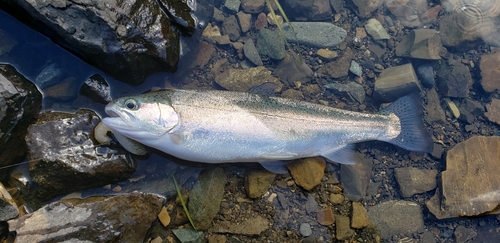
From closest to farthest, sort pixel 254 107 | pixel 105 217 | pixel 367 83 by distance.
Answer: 1. pixel 105 217
2. pixel 254 107
3. pixel 367 83

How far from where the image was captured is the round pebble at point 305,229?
448 centimetres

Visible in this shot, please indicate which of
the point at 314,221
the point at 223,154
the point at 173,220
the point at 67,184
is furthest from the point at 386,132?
the point at 67,184

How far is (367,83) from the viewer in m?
5.29

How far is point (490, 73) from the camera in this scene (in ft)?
17.3

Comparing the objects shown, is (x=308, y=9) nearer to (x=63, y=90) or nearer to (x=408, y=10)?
(x=408, y=10)

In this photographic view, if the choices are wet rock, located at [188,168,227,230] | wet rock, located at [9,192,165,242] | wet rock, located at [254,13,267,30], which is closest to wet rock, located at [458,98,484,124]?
wet rock, located at [254,13,267,30]

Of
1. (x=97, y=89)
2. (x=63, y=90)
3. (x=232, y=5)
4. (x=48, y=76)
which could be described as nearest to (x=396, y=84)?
(x=232, y=5)

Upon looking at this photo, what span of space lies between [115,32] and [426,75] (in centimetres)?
430

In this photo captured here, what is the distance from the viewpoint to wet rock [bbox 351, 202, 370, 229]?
14.7 feet

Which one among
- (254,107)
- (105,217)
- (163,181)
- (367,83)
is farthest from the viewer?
(367,83)

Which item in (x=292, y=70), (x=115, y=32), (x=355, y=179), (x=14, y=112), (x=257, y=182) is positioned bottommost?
(x=355, y=179)

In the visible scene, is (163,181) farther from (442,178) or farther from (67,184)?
(442,178)

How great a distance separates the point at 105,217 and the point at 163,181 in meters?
0.81

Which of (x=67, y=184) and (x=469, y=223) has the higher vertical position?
(x=67, y=184)
